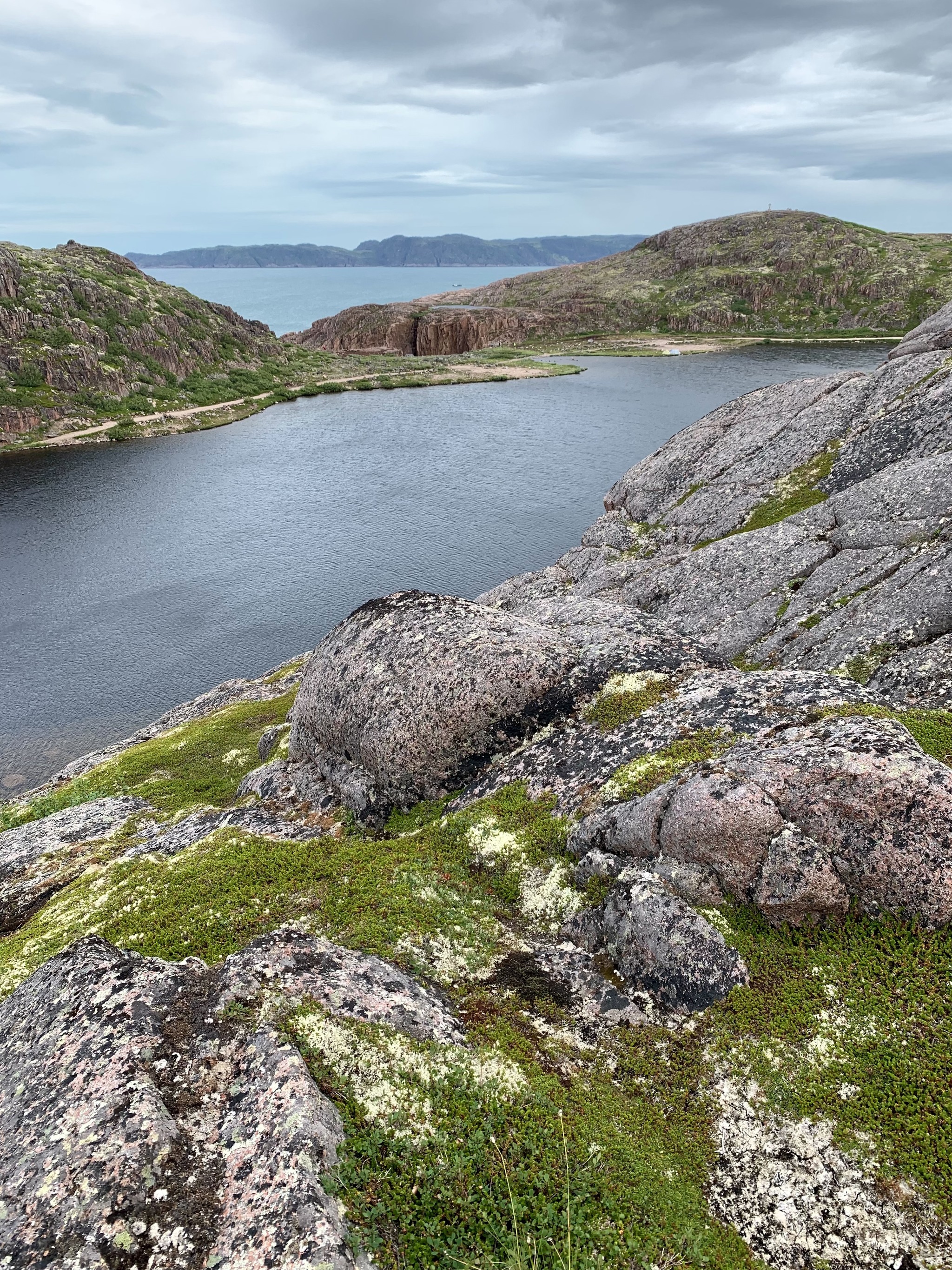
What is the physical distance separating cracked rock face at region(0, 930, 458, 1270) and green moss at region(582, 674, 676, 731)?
9022 millimetres

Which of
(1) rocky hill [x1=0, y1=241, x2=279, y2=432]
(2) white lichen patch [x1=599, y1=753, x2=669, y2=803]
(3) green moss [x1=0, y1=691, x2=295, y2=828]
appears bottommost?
(3) green moss [x1=0, y1=691, x2=295, y2=828]

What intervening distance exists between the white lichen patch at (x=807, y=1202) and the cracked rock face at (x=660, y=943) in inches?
75.2

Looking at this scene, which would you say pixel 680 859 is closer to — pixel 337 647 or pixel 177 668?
pixel 337 647

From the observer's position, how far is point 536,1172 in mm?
9008

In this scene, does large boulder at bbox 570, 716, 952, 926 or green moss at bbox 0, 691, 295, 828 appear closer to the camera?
large boulder at bbox 570, 716, 952, 926

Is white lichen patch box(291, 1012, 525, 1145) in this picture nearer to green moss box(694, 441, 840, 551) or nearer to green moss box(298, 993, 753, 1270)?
green moss box(298, 993, 753, 1270)

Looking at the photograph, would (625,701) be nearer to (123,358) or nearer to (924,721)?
(924,721)

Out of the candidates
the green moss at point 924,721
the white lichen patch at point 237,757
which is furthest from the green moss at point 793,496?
the white lichen patch at point 237,757

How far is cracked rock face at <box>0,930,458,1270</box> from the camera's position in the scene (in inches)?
316

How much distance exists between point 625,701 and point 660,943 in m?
7.61

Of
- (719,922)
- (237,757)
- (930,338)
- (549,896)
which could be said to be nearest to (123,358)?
(237,757)

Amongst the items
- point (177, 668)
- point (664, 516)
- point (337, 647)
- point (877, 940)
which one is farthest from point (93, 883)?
point (177, 668)

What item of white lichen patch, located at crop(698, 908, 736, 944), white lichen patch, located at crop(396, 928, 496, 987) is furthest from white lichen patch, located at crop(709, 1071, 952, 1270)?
white lichen patch, located at crop(396, 928, 496, 987)

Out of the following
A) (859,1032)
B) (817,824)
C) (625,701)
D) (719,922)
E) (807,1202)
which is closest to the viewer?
(807,1202)
